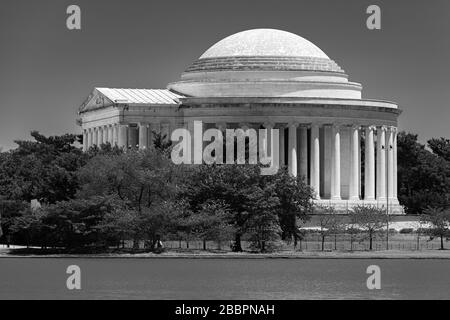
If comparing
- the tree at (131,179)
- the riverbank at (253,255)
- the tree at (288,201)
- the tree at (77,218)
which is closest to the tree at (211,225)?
the riverbank at (253,255)

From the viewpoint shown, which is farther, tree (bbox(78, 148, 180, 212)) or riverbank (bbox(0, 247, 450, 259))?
tree (bbox(78, 148, 180, 212))

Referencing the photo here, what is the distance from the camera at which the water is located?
151250 millimetres

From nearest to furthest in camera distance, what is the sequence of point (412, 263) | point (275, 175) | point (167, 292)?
point (167, 292), point (412, 263), point (275, 175)

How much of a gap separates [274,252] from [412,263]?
495 inches

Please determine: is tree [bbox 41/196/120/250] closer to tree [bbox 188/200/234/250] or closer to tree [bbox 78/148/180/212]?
tree [bbox 78/148/180/212]

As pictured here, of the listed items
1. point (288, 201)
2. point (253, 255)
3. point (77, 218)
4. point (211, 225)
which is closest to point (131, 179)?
point (77, 218)

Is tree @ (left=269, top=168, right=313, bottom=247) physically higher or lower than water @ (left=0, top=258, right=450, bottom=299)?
higher

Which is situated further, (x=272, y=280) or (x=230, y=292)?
(x=272, y=280)

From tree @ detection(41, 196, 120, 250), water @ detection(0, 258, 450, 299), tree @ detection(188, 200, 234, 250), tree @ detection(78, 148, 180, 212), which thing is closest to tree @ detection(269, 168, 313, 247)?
tree @ detection(188, 200, 234, 250)

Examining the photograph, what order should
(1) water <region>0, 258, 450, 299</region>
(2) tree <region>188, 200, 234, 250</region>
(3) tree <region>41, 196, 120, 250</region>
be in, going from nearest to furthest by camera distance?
1. (1) water <region>0, 258, 450, 299</region>
2. (3) tree <region>41, 196, 120, 250</region>
3. (2) tree <region>188, 200, 234, 250</region>

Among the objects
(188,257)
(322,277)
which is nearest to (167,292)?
(322,277)

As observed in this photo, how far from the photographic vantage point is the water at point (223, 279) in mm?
151250

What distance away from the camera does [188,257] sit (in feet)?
615
